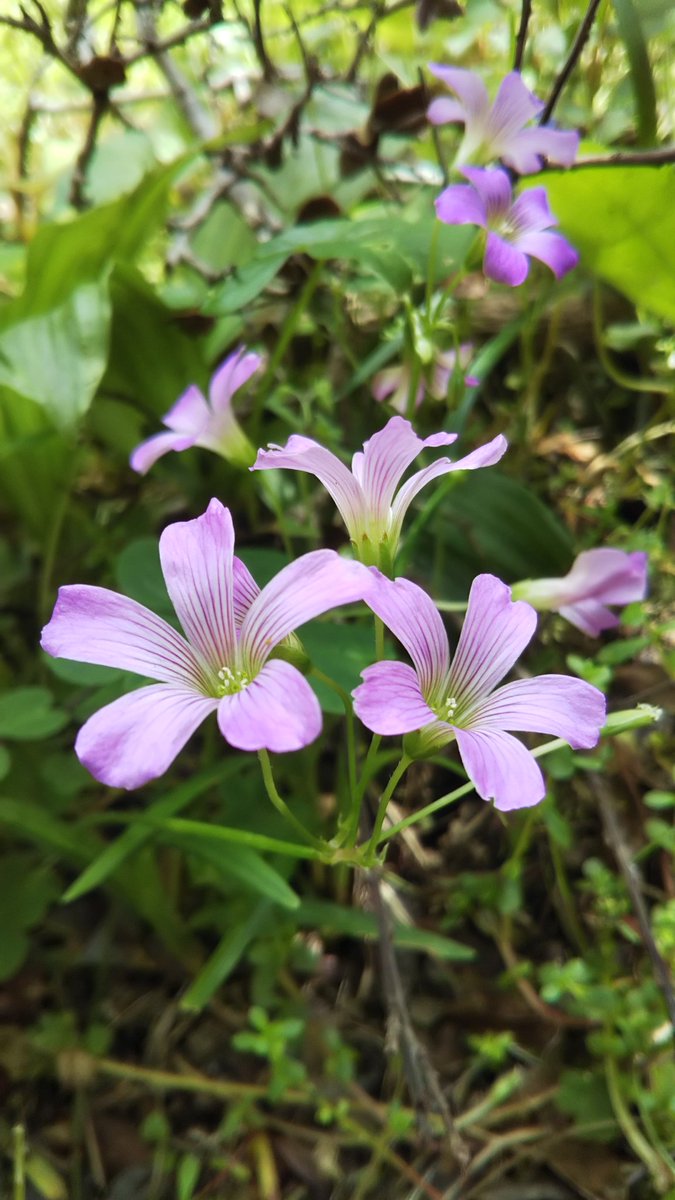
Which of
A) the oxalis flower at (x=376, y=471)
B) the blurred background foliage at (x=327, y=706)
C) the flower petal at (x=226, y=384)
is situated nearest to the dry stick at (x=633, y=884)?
the blurred background foliage at (x=327, y=706)

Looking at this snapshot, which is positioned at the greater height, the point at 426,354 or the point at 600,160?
the point at 600,160

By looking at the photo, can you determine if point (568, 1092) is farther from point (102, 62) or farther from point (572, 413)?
point (102, 62)

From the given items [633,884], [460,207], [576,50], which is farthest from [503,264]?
[633,884]

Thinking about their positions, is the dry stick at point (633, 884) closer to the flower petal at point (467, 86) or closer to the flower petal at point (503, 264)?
the flower petal at point (503, 264)

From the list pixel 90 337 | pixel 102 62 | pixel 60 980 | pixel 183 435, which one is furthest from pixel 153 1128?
pixel 102 62

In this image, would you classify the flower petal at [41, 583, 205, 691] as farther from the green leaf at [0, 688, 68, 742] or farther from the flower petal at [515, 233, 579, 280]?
the flower petal at [515, 233, 579, 280]

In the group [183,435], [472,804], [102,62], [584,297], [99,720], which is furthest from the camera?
[584,297]
